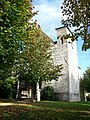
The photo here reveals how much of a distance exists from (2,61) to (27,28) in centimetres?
323

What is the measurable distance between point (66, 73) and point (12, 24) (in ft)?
78.0

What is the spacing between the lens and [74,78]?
127 ft

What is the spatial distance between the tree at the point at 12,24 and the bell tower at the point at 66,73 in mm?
20429

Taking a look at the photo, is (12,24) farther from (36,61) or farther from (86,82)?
(86,82)

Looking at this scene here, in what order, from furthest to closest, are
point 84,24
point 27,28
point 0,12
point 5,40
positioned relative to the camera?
point 27,28 < point 5,40 < point 0,12 < point 84,24

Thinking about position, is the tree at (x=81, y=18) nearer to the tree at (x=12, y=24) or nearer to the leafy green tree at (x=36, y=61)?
the tree at (x=12, y=24)

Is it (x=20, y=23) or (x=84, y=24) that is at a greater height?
(x=20, y=23)

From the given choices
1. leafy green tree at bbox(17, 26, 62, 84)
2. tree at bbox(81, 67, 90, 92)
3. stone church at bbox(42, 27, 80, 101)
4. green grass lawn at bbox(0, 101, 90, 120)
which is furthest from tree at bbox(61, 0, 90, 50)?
tree at bbox(81, 67, 90, 92)

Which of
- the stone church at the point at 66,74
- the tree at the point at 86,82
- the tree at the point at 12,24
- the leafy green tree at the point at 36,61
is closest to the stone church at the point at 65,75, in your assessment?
the stone church at the point at 66,74

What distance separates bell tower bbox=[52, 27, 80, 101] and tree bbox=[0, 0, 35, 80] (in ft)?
67.0

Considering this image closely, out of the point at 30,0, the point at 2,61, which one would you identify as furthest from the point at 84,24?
the point at 2,61

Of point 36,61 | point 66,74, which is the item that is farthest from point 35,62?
point 66,74

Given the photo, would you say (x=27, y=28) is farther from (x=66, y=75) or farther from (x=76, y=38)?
(x=66, y=75)

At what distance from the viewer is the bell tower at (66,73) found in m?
36.4
